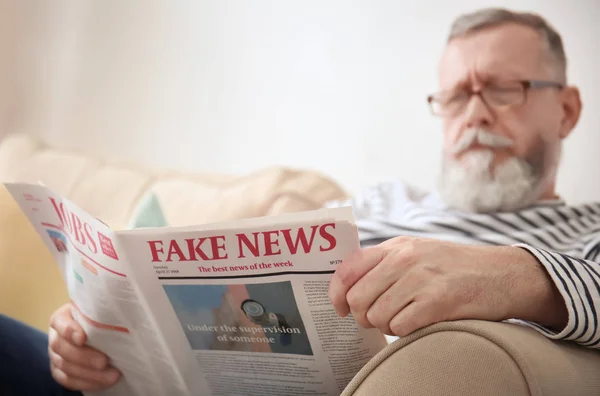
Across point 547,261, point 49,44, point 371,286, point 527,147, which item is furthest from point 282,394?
point 49,44

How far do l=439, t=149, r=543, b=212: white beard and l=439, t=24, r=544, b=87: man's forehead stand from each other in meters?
0.14

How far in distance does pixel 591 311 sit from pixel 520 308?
0.07 metres

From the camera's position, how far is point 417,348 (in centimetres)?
44

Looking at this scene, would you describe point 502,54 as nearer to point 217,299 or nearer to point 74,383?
point 217,299

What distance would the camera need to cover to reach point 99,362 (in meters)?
0.68

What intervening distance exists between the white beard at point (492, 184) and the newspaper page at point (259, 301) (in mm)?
526

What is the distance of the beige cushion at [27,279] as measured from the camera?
1038 millimetres

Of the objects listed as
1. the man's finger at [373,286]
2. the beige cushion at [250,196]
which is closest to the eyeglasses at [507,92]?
the beige cushion at [250,196]

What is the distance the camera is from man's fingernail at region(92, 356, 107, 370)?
2.23 feet

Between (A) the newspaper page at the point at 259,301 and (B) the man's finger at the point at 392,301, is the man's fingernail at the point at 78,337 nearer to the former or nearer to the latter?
(A) the newspaper page at the point at 259,301

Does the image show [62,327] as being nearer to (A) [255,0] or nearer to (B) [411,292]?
(B) [411,292]

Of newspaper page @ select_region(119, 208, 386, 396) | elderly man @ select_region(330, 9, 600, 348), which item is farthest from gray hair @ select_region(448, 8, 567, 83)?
newspaper page @ select_region(119, 208, 386, 396)

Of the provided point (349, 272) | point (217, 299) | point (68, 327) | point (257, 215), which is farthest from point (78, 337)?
point (257, 215)

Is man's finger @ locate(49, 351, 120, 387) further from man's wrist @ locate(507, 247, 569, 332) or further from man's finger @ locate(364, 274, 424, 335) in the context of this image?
man's wrist @ locate(507, 247, 569, 332)
